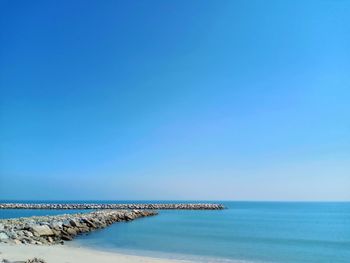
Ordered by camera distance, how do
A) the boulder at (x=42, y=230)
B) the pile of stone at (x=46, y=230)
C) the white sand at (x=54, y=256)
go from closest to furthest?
the white sand at (x=54, y=256) → the pile of stone at (x=46, y=230) → the boulder at (x=42, y=230)

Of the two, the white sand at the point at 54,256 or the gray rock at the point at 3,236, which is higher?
the gray rock at the point at 3,236

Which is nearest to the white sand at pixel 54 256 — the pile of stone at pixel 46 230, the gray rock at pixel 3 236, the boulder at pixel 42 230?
the gray rock at pixel 3 236

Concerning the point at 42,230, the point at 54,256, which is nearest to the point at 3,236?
the point at 42,230

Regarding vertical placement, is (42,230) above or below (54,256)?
above

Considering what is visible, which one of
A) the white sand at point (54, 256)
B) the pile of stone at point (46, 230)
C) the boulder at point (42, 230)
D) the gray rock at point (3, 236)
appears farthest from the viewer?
the boulder at point (42, 230)

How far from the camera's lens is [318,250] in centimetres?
1992

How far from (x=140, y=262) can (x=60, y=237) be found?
32.2 ft

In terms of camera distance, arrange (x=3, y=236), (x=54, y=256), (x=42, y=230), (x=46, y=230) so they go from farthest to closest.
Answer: (x=46, y=230)
(x=42, y=230)
(x=3, y=236)
(x=54, y=256)

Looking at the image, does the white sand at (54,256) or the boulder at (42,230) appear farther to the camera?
the boulder at (42,230)

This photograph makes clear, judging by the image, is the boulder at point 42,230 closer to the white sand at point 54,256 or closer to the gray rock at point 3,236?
the gray rock at point 3,236

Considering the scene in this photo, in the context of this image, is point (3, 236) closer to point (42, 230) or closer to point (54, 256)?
point (42, 230)

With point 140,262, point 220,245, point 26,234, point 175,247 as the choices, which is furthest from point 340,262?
point 26,234

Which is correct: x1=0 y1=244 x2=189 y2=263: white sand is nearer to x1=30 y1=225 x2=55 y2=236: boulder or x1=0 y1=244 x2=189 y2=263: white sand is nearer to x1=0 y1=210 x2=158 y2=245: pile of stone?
x1=0 y1=210 x2=158 y2=245: pile of stone

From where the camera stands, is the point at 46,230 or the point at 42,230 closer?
the point at 42,230
